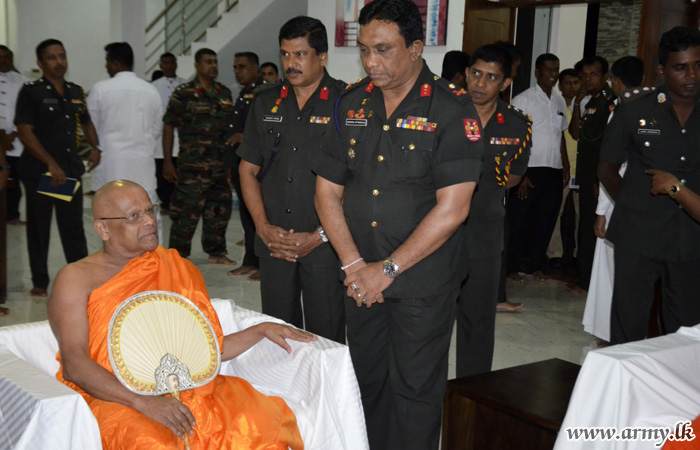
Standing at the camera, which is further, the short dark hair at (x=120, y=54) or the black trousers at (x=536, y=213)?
the black trousers at (x=536, y=213)

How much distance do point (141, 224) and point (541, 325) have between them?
10.7ft

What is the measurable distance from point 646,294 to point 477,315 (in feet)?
2.37

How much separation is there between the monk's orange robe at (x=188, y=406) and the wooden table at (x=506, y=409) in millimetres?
578

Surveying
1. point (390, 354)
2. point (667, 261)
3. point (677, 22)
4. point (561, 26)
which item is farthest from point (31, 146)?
point (561, 26)

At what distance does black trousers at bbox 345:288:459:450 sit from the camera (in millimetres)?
2336

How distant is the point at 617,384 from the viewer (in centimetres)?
195

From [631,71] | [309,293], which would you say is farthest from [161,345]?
[631,71]

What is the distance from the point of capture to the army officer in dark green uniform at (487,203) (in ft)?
10.1

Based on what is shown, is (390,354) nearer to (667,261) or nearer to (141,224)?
(141,224)

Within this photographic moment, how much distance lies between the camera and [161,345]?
7.18ft

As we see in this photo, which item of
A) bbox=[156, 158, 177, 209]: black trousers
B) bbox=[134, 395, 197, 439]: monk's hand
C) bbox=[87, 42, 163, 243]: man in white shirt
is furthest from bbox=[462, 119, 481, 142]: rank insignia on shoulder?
bbox=[156, 158, 177, 209]: black trousers

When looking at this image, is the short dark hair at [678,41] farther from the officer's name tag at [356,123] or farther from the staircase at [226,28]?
the staircase at [226,28]

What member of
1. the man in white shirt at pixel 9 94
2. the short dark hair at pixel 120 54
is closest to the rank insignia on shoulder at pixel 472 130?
the short dark hair at pixel 120 54

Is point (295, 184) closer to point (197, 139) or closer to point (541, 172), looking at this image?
point (197, 139)
